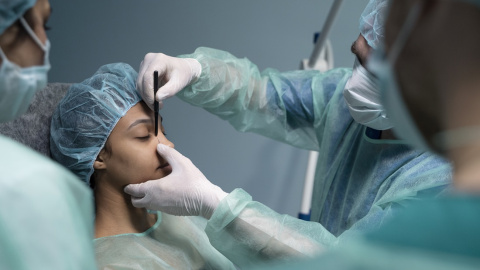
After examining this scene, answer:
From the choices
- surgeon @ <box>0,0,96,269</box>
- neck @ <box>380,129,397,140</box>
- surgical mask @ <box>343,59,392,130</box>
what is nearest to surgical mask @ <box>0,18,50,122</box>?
surgeon @ <box>0,0,96,269</box>

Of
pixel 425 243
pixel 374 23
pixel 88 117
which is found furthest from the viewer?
pixel 88 117

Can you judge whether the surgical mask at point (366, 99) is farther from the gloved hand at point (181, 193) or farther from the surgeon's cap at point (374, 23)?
the gloved hand at point (181, 193)

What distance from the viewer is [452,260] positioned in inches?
22.7

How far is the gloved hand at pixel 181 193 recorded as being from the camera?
155 cm

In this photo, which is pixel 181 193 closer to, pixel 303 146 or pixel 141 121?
pixel 141 121

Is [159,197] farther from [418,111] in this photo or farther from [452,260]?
[452,260]

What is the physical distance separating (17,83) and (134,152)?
72 cm

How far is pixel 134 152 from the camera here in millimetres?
1681

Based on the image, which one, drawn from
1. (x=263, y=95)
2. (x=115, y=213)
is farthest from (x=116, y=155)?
(x=263, y=95)

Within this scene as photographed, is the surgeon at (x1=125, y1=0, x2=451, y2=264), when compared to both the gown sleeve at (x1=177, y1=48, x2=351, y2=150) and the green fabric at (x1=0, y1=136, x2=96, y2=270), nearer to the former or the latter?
the gown sleeve at (x1=177, y1=48, x2=351, y2=150)

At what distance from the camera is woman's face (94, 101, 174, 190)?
66.4 inches

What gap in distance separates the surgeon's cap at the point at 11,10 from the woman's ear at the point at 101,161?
833mm

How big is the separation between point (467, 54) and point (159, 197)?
1090 mm

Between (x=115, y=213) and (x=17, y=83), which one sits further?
(x=115, y=213)
